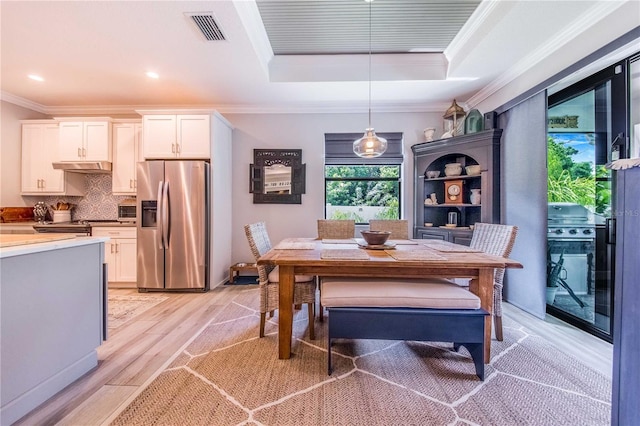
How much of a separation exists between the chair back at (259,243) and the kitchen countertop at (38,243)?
3.25 ft

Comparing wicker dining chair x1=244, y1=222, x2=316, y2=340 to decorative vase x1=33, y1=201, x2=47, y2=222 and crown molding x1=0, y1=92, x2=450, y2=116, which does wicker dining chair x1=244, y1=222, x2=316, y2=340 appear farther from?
decorative vase x1=33, y1=201, x2=47, y2=222

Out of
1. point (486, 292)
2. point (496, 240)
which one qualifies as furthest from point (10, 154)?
point (496, 240)

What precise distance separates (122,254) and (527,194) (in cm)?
503

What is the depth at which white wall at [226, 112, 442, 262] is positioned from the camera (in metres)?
4.15

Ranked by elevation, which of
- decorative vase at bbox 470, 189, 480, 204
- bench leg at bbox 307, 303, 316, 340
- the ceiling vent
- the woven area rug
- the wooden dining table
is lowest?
the woven area rug

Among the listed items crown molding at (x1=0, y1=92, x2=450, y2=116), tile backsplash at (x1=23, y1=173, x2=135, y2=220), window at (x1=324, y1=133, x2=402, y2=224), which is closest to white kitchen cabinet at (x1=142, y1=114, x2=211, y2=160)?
crown molding at (x1=0, y1=92, x2=450, y2=116)

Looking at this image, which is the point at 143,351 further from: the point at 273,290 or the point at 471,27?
the point at 471,27

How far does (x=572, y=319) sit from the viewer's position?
8.20ft

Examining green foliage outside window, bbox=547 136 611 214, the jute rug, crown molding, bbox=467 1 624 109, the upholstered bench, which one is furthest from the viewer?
green foliage outside window, bbox=547 136 611 214

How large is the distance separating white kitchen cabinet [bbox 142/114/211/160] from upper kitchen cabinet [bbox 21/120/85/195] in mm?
1500

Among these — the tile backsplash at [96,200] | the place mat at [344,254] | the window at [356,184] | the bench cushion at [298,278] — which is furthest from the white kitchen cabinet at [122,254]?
the place mat at [344,254]

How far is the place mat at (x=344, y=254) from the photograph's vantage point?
186 centimetres

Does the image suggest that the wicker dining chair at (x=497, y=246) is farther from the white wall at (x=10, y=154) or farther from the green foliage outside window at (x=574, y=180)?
the white wall at (x=10, y=154)

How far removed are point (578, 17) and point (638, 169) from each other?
2.11 meters
